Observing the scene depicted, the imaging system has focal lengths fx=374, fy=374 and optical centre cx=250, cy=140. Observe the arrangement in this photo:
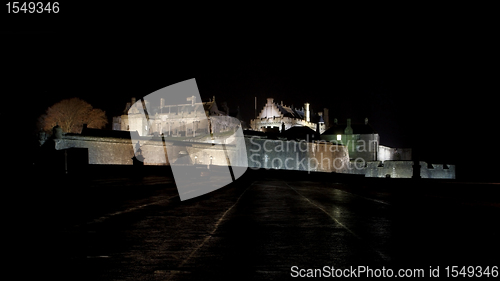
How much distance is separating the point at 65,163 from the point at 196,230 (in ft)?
52.5

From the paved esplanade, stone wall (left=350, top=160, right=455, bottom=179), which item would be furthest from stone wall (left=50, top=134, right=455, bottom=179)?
the paved esplanade

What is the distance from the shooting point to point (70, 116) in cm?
5347

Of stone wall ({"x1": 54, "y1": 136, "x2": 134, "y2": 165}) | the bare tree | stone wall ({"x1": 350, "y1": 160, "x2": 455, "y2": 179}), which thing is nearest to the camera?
stone wall ({"x1": 54, "y1": 136, "x2": 134, "y2": 165})

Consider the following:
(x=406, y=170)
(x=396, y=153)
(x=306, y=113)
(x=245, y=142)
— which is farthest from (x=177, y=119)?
(x=396, y=153)

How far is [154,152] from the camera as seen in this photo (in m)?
37.8

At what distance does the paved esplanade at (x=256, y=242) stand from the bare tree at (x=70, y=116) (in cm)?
5038

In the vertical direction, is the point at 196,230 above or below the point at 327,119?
below

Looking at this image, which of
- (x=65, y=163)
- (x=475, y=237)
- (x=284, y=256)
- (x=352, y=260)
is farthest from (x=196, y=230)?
(x=65, y=163)

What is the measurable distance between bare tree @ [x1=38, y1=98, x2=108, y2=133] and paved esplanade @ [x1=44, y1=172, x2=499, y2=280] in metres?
50.4

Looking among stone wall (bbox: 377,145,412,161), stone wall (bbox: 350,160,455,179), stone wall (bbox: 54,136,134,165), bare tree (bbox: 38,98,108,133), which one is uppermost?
bare tree (bbox: 38,98,108,133)

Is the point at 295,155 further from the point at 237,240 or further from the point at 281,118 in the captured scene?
the point at 237,240

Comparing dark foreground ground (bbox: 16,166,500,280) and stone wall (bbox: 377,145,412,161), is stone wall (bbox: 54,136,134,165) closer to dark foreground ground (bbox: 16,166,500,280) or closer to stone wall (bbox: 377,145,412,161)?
dark foreground ground (bbox: 16,166,500,280)

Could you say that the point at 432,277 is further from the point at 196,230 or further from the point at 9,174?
the point at 9,174

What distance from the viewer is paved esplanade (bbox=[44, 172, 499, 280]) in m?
3.77
